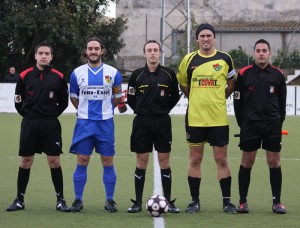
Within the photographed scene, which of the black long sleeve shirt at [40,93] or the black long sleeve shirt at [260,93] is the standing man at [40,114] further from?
the black long sleeve shirt at [260,93]

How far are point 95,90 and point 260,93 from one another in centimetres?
188

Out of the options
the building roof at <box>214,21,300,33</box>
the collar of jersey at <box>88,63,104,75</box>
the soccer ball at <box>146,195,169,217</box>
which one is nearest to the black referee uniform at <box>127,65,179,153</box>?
the collar of jersey at <box>88,63,104,75</box>

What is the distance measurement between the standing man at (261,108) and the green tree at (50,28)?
31.7m

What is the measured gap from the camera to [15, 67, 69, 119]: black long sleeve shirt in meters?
9.98

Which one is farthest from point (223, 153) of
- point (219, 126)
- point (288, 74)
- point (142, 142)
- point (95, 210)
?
point (288, 74)

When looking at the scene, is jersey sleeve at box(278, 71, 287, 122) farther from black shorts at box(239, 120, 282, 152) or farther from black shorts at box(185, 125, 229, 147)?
black shorts at box(185, 125, 229, 147)

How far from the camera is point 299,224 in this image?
357 inches

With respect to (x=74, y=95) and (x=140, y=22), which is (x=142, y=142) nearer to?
(x=74, y=95)

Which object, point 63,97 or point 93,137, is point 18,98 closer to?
point 63,97

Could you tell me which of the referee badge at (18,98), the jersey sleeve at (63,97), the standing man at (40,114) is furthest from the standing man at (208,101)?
the referee badge at (18,98)

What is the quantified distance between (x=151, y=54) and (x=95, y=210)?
1.90m

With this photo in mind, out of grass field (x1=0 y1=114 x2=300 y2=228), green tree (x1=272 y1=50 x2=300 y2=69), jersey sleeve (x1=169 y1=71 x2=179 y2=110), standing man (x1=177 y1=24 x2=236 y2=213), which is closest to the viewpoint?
grass field (x1=0 y1=114 x2=300 y2=228)

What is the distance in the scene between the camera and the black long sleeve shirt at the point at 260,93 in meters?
9.86

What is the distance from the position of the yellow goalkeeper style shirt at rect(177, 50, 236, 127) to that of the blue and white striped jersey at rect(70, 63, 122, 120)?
93cm
